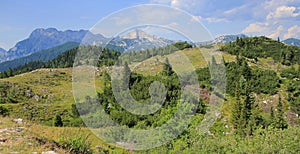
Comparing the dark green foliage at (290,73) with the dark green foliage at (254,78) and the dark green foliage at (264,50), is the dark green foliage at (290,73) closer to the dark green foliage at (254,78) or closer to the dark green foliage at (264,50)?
the dark green foliage at (254,78)

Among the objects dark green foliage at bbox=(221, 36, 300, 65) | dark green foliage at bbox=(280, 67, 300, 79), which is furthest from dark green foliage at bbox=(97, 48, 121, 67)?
dark green foliage at bbox=(280, 67, 300, 79)

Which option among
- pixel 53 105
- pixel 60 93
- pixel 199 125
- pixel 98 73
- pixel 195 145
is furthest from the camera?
pixel 98 73

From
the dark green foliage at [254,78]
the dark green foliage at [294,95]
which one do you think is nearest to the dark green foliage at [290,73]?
the dark green foliage at [254,78]

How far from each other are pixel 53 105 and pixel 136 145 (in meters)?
79.7

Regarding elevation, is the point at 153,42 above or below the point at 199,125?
above

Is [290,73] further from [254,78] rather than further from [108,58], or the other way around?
[108,58]

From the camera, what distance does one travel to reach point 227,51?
138875 mm

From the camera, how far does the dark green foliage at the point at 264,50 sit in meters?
131

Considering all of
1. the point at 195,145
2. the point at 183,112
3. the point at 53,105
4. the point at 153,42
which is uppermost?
the point at 153,42

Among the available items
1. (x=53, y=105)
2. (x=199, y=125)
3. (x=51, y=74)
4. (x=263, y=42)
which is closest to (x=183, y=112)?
(x=199, y=125)

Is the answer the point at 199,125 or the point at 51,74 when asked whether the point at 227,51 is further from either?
the point at 199,125

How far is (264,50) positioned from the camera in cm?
14212

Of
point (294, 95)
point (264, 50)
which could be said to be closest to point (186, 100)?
point (294, 95)

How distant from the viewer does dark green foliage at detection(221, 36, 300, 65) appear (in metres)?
131
